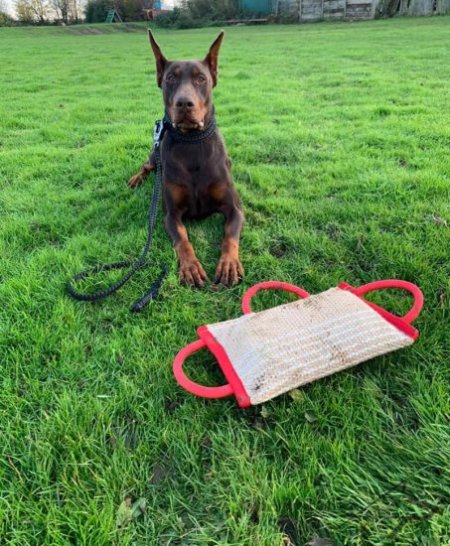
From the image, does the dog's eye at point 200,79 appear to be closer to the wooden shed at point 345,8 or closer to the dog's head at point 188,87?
the dog's head at point 188,87

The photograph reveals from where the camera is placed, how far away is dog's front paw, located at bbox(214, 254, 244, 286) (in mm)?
2410

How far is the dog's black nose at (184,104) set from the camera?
8.58ft

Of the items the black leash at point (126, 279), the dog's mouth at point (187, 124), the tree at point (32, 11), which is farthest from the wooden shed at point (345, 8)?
the black leash at point (126, 279)

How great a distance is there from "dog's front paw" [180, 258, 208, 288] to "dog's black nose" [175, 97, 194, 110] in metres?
0.96

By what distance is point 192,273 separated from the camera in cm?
243

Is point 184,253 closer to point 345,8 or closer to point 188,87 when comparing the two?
point 188,87

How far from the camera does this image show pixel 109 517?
1238mm

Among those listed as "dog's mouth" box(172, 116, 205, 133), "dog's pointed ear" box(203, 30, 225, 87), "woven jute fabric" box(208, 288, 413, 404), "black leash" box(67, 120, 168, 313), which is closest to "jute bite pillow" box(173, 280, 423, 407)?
"woven jute fabric" box(208, 288, 413, 404)

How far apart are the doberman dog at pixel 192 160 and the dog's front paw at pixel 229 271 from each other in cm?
16

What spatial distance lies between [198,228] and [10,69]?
11.2 meters

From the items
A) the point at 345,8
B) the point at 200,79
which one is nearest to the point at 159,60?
the point at 200,79

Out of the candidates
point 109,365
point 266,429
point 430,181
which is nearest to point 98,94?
point 430,181

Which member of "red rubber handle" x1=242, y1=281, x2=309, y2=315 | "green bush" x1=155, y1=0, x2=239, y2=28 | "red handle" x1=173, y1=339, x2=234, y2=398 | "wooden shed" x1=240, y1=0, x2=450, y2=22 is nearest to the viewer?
"red handle" x1=173, y1=339, x2=234, y2=398

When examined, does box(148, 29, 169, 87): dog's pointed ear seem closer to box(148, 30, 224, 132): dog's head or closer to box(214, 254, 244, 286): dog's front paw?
box(148, 30, 224, 132): dog's head
